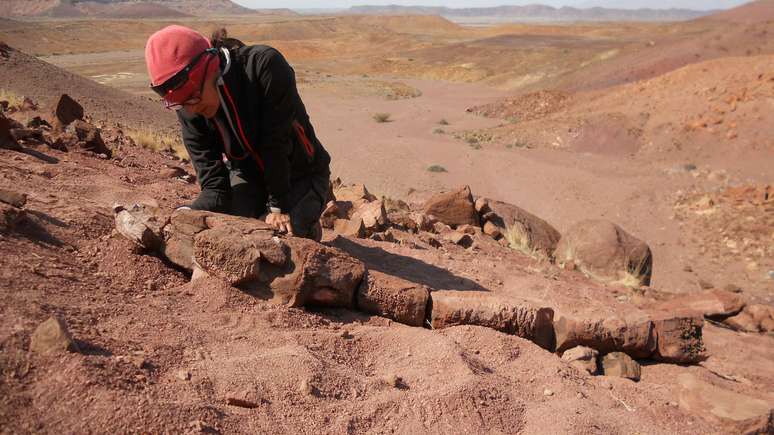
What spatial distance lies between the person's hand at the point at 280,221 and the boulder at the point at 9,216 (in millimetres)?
1233

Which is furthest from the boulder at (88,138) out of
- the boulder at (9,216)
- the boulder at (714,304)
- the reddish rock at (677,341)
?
the boulder at (714,304)

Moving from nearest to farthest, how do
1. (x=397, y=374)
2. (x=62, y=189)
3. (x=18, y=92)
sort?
(x=397, y=374) → (x=62, y=189) → (x=18, y=92)

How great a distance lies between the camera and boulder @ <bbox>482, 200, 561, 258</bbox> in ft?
24.5

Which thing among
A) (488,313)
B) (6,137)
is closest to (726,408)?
(488,313)

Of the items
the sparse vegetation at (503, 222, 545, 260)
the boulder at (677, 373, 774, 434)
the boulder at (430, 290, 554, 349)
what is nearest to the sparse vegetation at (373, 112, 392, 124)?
the sparse vegetation at (503, 222, 545, 260)

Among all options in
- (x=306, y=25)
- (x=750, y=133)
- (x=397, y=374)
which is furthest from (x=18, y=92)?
(x=306, y=25)

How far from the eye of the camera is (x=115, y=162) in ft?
17.9

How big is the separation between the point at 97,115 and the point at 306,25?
84.1 meters

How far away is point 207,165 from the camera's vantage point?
354 cm

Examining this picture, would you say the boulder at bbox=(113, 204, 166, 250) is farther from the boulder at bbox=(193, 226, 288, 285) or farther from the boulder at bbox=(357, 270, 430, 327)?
the boulder at bbox=(357, 270, 430, 327)

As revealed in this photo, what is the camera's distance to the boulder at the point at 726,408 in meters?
3.04

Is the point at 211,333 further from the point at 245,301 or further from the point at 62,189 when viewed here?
the point at 62,189

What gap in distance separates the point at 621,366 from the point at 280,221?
2.22 metres

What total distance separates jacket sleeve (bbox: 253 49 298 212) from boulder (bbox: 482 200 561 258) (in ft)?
13.9
